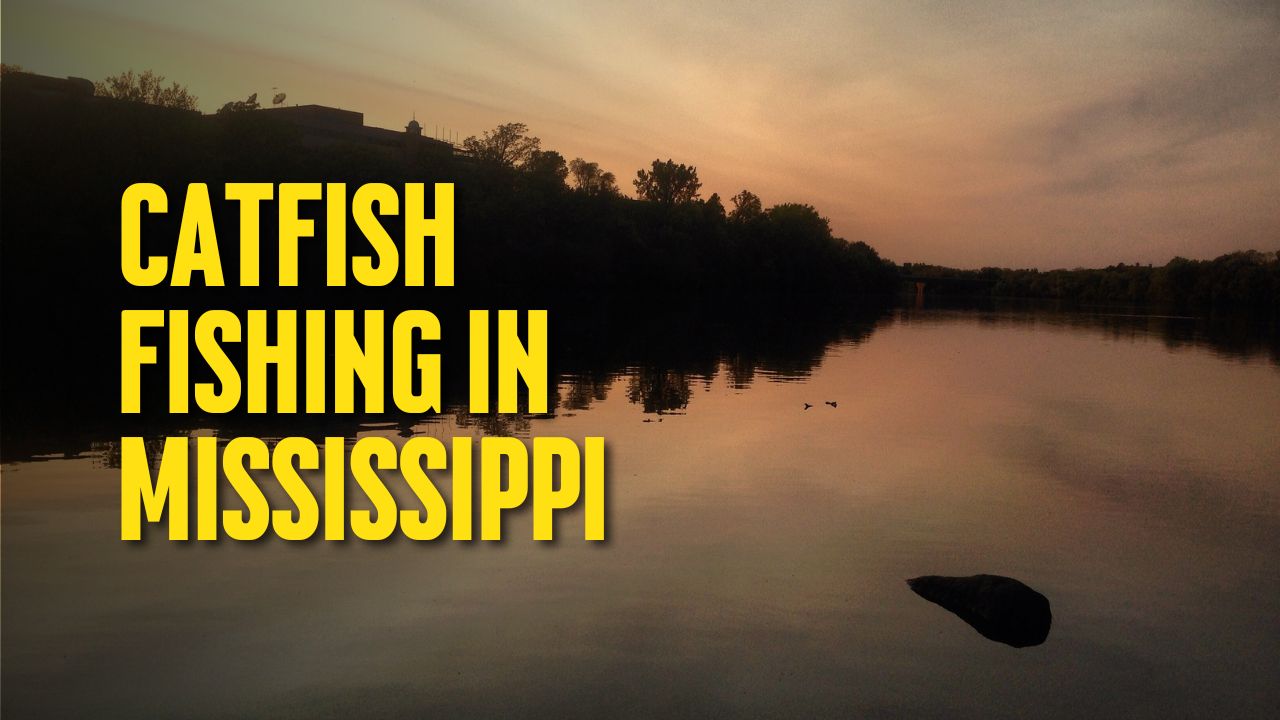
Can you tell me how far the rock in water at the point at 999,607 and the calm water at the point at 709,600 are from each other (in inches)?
9.8

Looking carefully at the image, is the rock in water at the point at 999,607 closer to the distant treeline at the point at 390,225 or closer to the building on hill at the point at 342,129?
the distant treeline at the point at 390,225

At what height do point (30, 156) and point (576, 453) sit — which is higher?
point (30, 156)

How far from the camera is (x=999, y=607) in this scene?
41.6 feet

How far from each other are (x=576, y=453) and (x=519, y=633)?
10738mm

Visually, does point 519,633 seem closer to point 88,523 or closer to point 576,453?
point 88,523

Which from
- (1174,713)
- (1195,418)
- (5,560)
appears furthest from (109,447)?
(1195,418)

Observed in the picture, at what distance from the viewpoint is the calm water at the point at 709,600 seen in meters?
10.6

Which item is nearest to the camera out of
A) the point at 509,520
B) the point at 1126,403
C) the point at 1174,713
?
the point at 1174,713

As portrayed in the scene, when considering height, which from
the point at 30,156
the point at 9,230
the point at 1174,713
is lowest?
the point at 1174,713

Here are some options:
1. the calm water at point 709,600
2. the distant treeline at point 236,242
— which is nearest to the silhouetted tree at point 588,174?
the distant treeline at point 236,242

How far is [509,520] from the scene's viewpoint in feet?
55.6

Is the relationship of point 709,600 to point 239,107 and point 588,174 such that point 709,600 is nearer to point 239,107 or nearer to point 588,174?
point 239,107

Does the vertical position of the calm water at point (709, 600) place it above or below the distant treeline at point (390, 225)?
below

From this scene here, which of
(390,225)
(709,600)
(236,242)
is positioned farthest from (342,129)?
(709,600)
